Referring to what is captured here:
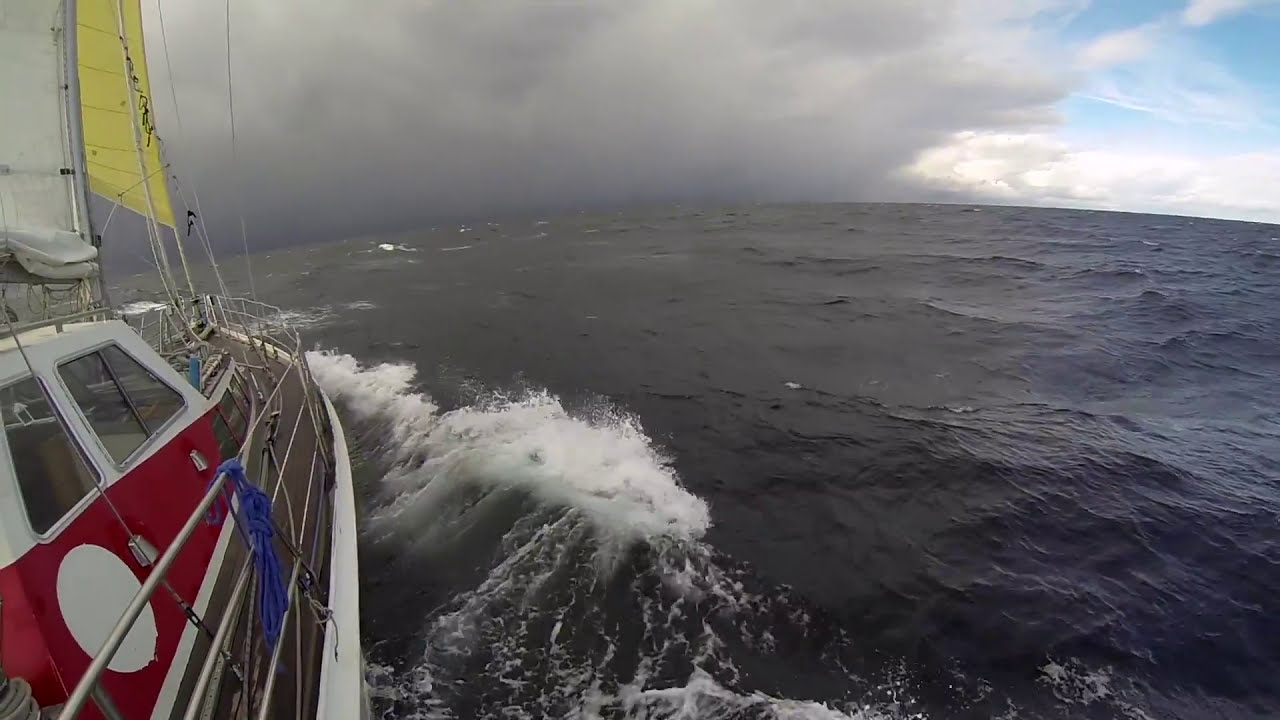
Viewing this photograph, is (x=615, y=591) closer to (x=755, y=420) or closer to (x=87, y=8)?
(x=755, y=420)

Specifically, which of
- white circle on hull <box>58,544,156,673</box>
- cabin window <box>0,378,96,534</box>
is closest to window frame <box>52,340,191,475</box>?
cabin window <box>0,378,96,534</box>

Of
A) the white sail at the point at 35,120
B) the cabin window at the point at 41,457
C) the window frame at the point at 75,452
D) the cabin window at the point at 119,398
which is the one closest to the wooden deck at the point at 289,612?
the cabin window at the point at 119,398

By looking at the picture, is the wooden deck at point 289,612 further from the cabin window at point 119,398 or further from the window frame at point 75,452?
the window frame at point 75,452

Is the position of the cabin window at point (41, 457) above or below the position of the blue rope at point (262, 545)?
above

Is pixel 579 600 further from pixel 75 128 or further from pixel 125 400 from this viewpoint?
pixel 75 128

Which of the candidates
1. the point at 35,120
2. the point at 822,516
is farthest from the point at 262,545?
the point at 822,516
